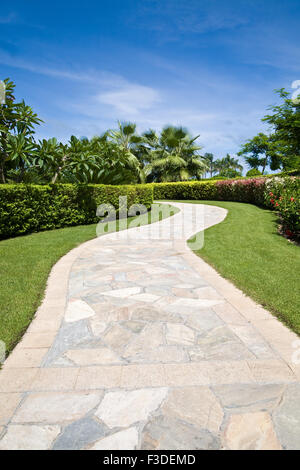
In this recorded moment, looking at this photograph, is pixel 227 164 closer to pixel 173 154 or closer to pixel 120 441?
pixel 173 154

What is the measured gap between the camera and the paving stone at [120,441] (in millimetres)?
1550

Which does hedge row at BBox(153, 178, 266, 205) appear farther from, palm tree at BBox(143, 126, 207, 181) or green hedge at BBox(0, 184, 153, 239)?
green hedge at BBox(0, 184, 153, 239)

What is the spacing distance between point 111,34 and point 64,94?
3.78m

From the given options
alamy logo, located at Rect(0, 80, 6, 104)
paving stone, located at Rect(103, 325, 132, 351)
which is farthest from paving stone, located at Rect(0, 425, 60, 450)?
alamy logo, located at Rect(0, 80, 6, 104)

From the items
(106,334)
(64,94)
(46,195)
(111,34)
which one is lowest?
(106,334)

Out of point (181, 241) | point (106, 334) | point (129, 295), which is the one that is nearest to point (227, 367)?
point (106, 334)

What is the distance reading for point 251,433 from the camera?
64.1 inches

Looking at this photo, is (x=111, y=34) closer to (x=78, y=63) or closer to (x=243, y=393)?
(x=78, y=63)

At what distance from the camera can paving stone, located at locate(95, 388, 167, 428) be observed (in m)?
1.73

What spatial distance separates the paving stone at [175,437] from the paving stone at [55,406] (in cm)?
46

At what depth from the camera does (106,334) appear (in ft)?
9.34

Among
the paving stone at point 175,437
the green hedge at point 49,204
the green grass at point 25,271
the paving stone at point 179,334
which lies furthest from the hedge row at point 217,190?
the paving stone at point 175,437

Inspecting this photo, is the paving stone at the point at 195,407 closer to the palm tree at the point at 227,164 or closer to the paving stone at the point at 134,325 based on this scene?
the paving stone at the point at 134,325

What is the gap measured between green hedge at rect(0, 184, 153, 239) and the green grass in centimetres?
46
